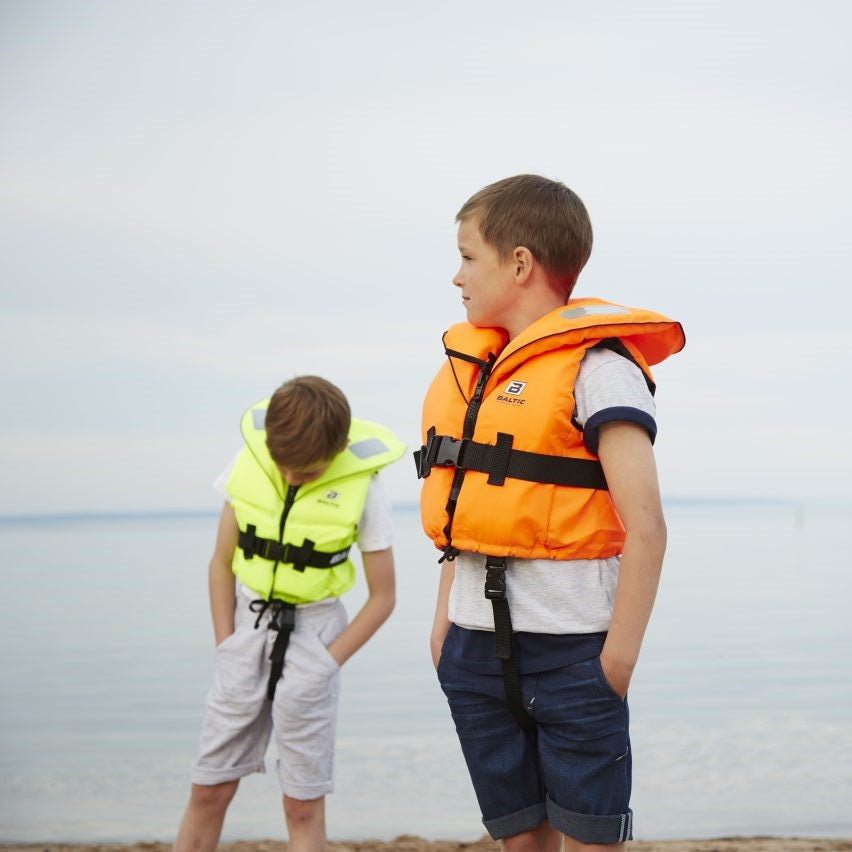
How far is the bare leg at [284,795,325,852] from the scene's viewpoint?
364cm

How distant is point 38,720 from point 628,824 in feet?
22.8

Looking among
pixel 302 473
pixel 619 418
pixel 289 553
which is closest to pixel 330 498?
pixel 302 473

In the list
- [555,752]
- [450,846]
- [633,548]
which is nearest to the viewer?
[633,548]

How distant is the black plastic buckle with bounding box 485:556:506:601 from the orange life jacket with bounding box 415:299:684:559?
28 millimetres

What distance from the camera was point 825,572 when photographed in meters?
20.2

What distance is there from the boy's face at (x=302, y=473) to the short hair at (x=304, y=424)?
0.03 meters

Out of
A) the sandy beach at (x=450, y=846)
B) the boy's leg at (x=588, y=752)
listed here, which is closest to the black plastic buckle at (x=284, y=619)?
the boy's leg at (x=588, y=752)

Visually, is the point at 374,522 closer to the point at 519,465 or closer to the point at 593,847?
the point at 519,465

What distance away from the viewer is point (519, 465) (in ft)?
8.32

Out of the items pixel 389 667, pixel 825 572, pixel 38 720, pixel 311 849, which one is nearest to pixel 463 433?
pixel 311 849

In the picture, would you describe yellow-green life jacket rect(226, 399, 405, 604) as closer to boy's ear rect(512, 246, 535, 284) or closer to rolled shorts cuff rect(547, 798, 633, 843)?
boy's ear rect(512, 246, 535, 284)

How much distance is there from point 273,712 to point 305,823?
1.31 ft

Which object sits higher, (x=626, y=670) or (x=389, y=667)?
(x=626, y=670)

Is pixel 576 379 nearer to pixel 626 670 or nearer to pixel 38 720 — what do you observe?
pixel 626 670
